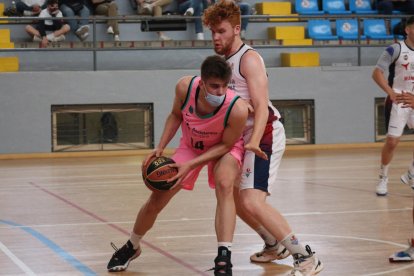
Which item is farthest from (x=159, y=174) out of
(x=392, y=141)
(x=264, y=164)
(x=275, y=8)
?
(x=275, y=8)

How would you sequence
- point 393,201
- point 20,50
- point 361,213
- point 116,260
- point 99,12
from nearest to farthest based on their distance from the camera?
1. point 116,260
2. point 361,213
3. point 393,201
4. point 20,50
5. point 99,12

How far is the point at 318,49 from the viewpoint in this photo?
65.4 feet

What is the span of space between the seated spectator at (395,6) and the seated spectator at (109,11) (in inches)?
245

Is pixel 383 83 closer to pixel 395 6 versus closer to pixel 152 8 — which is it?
pixel 152 8

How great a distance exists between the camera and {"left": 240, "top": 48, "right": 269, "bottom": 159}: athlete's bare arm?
232 inches

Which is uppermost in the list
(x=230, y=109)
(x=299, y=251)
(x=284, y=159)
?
(x=230, y=109)

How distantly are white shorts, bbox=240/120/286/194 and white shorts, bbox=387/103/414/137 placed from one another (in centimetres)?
446

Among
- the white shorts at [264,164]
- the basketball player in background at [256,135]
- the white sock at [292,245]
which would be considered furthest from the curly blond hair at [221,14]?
the white sock at [292,245]

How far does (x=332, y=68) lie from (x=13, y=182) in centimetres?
858

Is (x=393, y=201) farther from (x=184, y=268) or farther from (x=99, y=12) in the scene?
(x=99, y=12)

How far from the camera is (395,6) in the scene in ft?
69.6

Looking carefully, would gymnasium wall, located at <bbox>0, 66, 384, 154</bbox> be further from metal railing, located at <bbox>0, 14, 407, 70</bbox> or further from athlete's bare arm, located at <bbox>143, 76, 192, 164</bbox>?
athlete's bare arm, located at <bbox>143, 76, 192, 164</bbox>

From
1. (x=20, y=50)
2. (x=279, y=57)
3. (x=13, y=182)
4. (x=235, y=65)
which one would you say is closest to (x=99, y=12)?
(x=20, y=50)

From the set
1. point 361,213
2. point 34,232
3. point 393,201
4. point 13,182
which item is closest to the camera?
point 34,232
